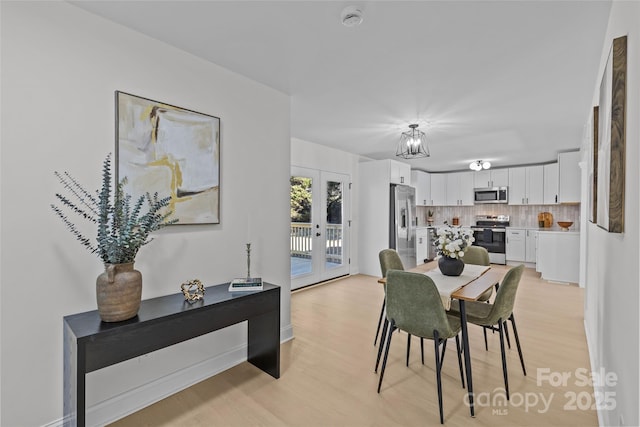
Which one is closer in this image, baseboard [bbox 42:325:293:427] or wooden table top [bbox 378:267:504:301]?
baseboard [bbox 42:325:293:427]

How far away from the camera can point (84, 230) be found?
1.81m

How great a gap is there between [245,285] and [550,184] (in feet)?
23.2

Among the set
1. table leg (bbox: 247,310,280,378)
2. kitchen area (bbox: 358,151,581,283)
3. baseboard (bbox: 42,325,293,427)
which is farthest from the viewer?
kitchen area (bbox: 358,151,581,283)

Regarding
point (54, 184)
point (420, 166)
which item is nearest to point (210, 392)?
point (54, 184)

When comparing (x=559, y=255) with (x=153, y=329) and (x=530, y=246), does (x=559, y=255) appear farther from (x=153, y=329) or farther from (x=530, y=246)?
(x=153, y=329)

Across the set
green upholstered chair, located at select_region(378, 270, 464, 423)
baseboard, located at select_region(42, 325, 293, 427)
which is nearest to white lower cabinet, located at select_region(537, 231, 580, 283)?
green upholstered chair, located at select_region(378, 270, 464, 423)

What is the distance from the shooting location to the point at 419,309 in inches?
80.5

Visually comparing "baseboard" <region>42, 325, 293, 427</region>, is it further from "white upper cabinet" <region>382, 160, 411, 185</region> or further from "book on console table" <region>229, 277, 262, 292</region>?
"white upper cabinet" <region>382, 160, 411, 185</region>

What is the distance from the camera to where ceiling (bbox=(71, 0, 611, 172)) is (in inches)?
70.4

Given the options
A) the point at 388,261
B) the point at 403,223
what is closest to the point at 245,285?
→ the point at 388,261

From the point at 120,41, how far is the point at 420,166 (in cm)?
654

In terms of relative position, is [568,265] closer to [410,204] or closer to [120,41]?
[410,204]

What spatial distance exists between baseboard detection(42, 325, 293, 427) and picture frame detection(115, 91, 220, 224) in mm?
1139

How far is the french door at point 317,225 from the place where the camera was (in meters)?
5.02
